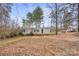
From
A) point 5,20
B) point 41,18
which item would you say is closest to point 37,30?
point 41,18

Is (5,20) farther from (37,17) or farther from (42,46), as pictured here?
(42,46)

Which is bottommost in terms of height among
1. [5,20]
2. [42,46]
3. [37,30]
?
[42,46]

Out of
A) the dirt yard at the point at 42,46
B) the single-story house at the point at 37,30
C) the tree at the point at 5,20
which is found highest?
the tree at the point at 5,20

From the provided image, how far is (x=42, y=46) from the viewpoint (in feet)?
8.44

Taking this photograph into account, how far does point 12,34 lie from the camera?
8.41 ft

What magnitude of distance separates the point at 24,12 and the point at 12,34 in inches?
9.4

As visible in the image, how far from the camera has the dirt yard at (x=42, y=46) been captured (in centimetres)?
256

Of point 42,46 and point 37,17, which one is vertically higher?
point 37,17

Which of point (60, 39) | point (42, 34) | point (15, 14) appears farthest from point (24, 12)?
point (60, 39)

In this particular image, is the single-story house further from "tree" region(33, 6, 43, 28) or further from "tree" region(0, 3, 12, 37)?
"tree" region(0, 3, 12, 37)

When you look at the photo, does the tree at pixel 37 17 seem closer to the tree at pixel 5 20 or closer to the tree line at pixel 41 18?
the tree line at pixel 41 18

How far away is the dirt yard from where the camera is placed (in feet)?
8.39

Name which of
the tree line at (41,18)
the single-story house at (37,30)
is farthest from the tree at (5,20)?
the single-story house at (37,30)

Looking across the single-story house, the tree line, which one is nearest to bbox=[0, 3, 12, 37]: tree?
the tree line
